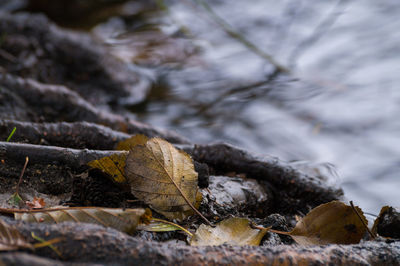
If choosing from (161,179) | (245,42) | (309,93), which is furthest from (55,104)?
(245,42)

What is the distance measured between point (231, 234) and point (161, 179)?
1.06 feet

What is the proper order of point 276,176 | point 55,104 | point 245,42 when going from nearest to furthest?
point 276,176 → point 55,104 → point 245,42

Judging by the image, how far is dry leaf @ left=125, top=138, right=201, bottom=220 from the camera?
53.4 inches

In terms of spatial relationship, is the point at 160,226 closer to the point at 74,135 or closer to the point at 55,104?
the point at 74,135

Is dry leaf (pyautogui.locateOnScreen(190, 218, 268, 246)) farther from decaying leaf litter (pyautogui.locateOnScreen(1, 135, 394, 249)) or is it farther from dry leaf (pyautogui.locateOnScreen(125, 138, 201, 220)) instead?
dry leaf (pyautogui.locateOnScreen(125, 138, 201, 220))

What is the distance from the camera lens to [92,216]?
116 cm

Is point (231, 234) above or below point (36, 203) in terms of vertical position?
above

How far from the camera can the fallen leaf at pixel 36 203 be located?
133cm

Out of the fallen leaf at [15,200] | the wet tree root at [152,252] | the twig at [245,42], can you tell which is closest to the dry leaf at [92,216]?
the wet tree root at [152,252]

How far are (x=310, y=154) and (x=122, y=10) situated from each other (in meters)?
4.97

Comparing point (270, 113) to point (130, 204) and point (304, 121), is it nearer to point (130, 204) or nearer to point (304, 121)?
point (304, 121)

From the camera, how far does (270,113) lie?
4.03 meters

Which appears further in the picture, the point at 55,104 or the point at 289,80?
the point at 289,80

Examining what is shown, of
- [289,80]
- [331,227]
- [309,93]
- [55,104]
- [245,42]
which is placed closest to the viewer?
[331,227]
